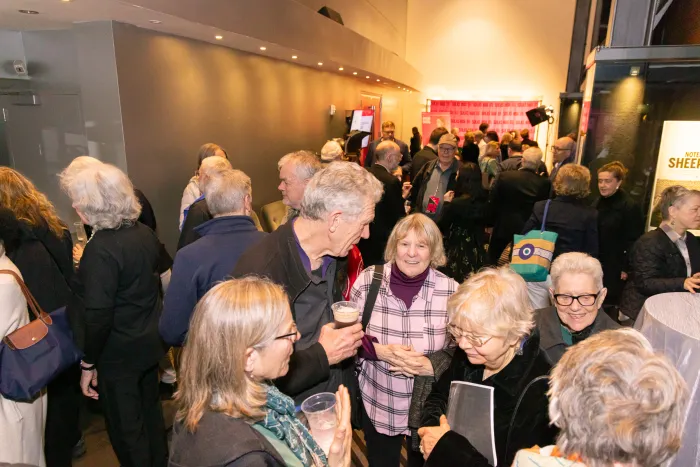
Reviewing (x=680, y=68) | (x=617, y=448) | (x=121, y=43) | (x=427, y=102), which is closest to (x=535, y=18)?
(x=427, y=102)

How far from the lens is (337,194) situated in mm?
1809

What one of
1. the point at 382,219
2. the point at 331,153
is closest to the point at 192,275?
the point at 382,219

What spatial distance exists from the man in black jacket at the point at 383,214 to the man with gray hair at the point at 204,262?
1.73 meters

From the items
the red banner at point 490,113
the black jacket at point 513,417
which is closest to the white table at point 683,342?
the black jacket at point 513,417

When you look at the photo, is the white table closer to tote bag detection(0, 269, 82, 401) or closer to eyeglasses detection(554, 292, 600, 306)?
eyeglasses detection(554, 292, 600, 306)

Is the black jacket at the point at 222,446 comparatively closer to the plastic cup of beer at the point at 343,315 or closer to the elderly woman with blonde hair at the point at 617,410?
the elderly woman with blonde hair at the point at 617,410

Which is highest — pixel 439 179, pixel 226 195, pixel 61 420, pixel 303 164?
pixel 303 164

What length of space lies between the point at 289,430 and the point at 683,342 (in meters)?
1.28

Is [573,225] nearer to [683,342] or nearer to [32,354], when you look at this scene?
[683,342]

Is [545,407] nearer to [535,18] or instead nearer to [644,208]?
[644,208]

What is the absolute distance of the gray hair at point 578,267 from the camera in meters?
1.88

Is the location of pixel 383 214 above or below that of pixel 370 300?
above

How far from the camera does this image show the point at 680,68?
4.68 metres

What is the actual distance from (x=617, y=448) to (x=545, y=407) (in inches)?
19.7
